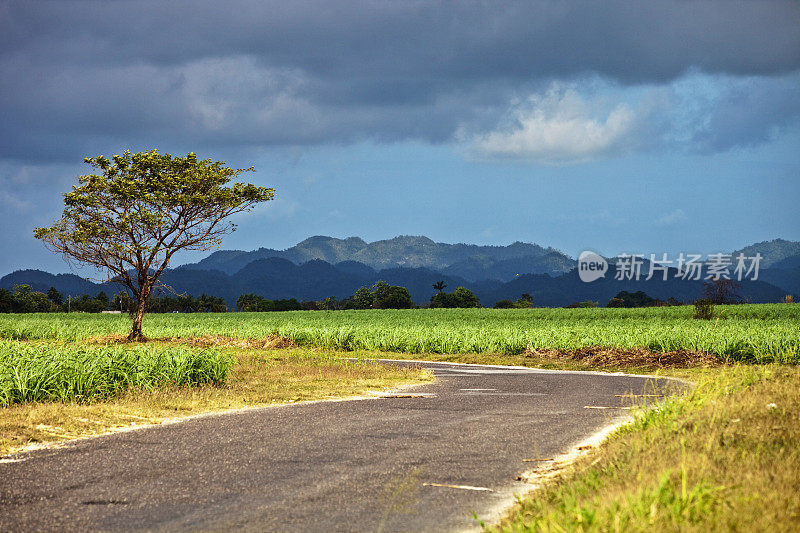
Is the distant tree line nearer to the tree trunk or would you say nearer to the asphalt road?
the tree trunk

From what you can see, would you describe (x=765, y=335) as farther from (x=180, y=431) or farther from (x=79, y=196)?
(x=79, y=196)

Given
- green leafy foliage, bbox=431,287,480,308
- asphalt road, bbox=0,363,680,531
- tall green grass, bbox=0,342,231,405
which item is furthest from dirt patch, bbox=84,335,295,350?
green leafy foliage, bbox=431,287,480,308

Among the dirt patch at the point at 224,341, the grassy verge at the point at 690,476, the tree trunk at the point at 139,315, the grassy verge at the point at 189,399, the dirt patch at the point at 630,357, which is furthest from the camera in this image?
the tree trunk at the point at 139,315

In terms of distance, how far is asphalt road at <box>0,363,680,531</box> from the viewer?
19.2 feet

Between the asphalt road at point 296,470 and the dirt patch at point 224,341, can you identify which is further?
the dirt patch at point 224,341

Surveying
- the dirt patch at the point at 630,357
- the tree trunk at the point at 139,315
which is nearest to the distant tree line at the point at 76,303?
the tree trunk at the point at 139,315

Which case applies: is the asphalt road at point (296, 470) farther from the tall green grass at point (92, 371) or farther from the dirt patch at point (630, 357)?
the dirt patch at point (630, 357)

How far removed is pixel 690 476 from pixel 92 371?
39.1 ft

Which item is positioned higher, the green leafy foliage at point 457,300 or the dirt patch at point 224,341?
the green leafy foliage at point 457,300

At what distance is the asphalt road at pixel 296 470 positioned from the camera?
5.84 meters

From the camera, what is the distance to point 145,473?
7434mm

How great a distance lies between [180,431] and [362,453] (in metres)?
3.35

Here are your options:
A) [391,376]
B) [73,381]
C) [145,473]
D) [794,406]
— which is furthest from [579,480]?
[391,376]

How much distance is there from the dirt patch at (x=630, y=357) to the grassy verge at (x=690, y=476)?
45.6 ft
